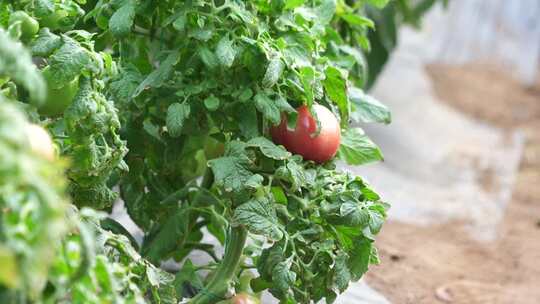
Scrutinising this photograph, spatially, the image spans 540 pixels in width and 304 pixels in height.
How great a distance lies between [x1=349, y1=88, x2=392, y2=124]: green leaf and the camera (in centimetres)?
208

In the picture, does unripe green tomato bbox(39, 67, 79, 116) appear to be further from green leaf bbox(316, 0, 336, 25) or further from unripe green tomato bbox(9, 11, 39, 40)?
green leaf bbox(316, 0, 336, 25)

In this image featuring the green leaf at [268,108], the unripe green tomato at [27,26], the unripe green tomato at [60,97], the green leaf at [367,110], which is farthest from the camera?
the green leaf at [367,110]

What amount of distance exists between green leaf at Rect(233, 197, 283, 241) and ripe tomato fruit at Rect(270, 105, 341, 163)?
17cm

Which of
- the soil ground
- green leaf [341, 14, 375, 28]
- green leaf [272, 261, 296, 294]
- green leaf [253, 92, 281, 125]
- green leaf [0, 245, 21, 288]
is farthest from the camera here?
the soil ground

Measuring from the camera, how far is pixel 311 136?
1846 mm

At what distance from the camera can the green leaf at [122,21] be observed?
5.92ft

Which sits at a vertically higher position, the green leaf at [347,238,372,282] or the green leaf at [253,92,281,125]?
the green leaf at [253,92,281,125]

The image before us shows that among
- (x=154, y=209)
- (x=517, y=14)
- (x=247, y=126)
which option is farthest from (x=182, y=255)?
(x=517, y=14)

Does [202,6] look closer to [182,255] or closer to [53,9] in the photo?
[53,9]

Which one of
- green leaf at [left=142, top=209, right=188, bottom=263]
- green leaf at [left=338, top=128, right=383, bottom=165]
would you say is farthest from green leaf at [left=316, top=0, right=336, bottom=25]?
green leaf at [left=142, top=209, right=188, bottom=263]

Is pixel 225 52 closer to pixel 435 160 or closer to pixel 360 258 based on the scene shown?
pixel 360 258

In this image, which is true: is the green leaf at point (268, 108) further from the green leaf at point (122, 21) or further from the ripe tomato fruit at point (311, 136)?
the green leaf at point (122, 21)

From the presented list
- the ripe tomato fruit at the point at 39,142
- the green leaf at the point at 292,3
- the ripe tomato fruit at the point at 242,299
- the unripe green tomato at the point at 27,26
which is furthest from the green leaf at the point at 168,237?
the ripe tomato fruit at the point at 39,142

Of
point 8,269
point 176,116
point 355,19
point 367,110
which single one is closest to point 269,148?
point 176,116
